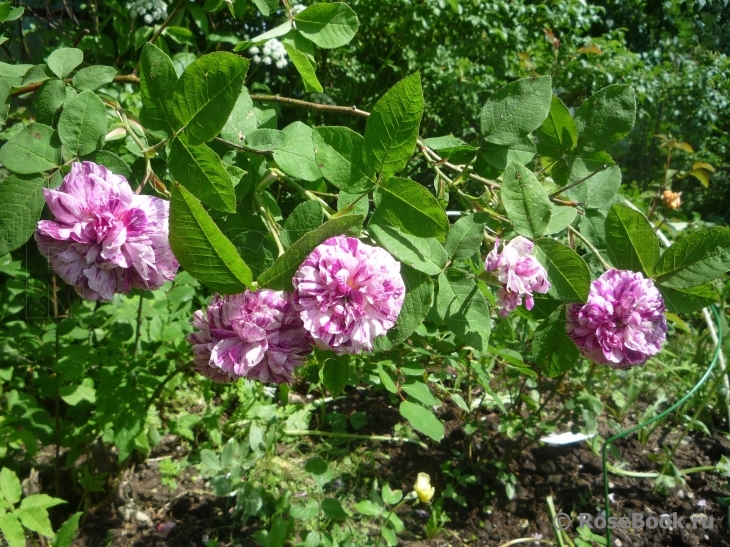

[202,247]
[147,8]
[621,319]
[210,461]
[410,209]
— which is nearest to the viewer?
[202,247]

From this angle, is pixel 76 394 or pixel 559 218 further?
pixel 76 394

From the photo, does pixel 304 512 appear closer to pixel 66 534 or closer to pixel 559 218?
pixel 66 534

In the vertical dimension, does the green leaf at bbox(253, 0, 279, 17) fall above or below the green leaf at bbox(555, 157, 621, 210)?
above

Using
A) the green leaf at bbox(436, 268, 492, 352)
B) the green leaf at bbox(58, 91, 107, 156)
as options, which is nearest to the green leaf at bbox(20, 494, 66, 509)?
the green leaf at bbox(58, 91, 107, 156)

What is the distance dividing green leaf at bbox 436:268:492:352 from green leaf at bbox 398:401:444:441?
407 mm

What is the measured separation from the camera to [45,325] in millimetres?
1572

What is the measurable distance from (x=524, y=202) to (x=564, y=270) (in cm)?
10

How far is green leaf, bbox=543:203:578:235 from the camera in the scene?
2.50 ft

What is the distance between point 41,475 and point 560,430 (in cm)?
164

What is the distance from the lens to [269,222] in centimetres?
67

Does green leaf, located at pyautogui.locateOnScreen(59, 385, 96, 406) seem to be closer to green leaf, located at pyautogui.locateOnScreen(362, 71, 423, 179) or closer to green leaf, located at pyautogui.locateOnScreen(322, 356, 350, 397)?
green leaf, located at pyautogui.locateOnScreen(322, 356, 350, 397)

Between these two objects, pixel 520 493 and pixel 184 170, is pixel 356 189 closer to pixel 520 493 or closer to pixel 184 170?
pixel 184 170

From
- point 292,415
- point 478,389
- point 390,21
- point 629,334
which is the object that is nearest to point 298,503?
point 292,415

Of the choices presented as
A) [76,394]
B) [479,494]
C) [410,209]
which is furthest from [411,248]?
[479,494]
